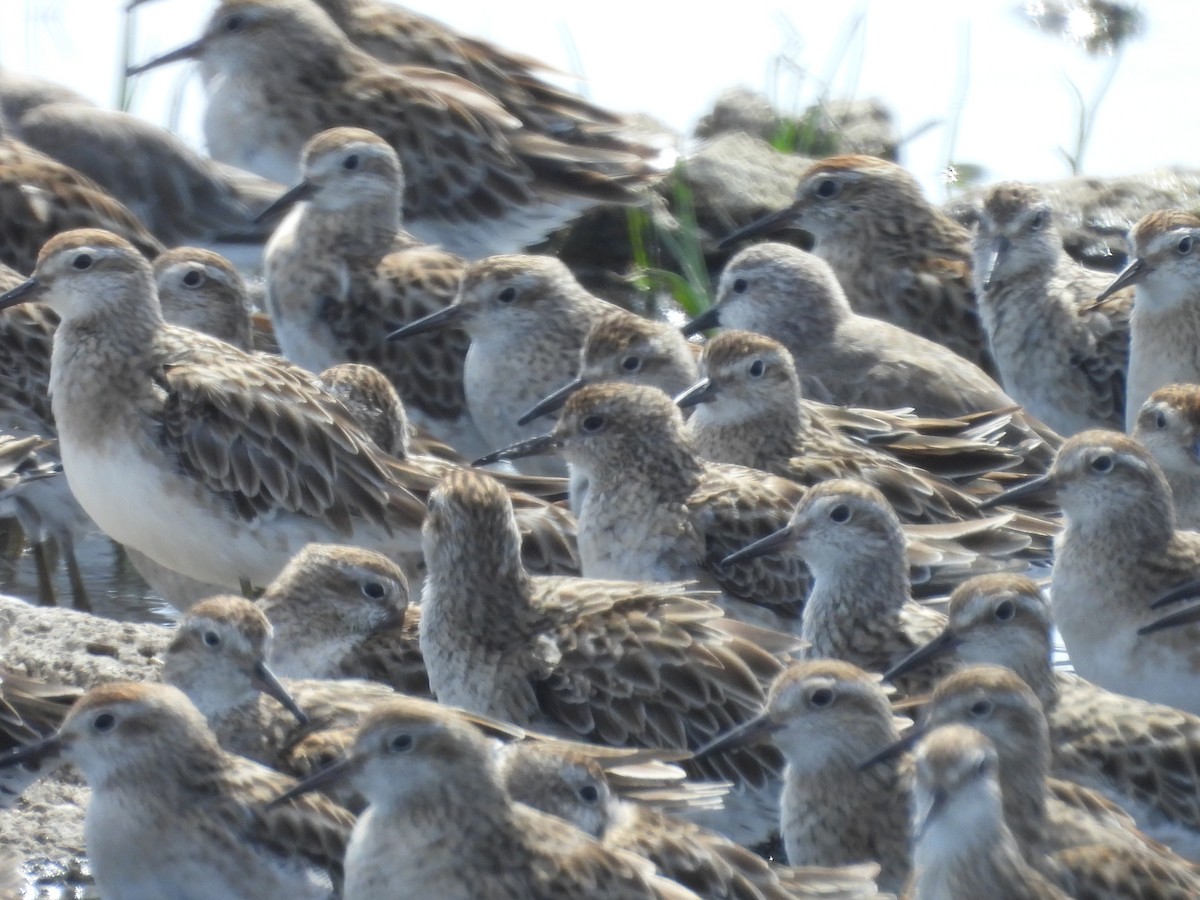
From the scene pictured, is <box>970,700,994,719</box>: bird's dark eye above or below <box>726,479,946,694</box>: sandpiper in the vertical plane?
above

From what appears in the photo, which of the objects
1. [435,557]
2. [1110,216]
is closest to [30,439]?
[435,557]

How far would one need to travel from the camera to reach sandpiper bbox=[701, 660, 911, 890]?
655 cm

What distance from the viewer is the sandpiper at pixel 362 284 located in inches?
408

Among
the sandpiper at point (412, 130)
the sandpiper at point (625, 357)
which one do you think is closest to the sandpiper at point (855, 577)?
the sandpiper at point (625, 357)

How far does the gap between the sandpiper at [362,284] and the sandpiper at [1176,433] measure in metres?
2.73

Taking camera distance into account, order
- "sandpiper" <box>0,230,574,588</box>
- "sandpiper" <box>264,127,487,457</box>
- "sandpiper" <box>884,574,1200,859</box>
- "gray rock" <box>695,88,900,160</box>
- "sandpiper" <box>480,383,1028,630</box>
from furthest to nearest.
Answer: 1. "gray rock" <box>695,88,900,160</box>
2. "sandpiper" <box>264,127,487,457</box>
3. "sandpiper" <box>0,230,574,588</box>
4. "sandpiper" <box>480,383,1028,630</box>
5. "sandpiper" <box>884,574,1200,859</box>

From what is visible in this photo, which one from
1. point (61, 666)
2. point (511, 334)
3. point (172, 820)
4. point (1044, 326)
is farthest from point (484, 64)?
point (172, 820)

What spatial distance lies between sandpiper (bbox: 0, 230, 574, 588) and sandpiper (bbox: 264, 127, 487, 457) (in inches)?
60.9

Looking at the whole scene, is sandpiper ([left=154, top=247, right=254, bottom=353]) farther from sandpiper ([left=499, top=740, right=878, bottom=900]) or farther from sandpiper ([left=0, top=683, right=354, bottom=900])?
sandpiper ([left=499, top=740, right=878, bottom=900])

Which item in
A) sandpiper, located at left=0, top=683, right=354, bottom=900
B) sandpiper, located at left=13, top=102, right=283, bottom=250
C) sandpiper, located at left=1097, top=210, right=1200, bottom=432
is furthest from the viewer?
sandpiper, located at left=13, top=102, right=283, bottom=250

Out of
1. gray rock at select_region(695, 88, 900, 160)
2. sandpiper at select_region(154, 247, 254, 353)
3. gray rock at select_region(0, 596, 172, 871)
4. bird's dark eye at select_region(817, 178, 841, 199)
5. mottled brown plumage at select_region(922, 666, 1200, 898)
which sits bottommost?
gray rock at select_region(0, 596, 172, 871)

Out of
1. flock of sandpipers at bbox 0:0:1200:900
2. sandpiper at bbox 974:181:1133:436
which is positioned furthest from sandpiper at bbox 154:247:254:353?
sandpiper at bbox 974:181:1133:436

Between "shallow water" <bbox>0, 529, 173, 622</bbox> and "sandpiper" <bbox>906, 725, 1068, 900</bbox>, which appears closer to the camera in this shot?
"sandpiper" <bbox>906, 725, 1068, 900</bbox>

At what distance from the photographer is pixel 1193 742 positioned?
6812mm
